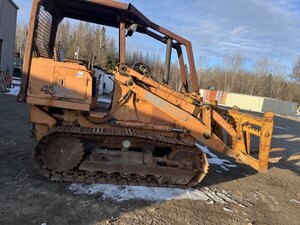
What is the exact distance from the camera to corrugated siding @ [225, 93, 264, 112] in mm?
54750

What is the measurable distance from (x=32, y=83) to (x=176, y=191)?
3112 mm

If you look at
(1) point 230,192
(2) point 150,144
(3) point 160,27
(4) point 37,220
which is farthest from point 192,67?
(4) point 37,220

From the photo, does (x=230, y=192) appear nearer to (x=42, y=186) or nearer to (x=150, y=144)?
(x=150, y=144)

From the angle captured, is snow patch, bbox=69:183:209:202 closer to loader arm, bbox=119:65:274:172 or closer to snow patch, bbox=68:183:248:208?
snow patch, bbox=68:183:248:208

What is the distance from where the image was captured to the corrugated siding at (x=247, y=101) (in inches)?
2156

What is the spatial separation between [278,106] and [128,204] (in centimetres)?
5587

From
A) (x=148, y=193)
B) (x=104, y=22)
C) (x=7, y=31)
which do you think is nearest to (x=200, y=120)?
(x=148, y=193)

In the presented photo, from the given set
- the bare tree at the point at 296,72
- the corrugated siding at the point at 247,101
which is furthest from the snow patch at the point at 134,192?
the bare tree at the point at 296,72

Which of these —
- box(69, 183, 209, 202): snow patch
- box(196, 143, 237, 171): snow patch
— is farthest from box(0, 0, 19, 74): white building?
box(69, 183, 209, 202): snow patch

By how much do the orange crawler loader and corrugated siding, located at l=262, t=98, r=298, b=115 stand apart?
50.8 m

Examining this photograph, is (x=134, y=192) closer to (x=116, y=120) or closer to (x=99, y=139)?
(x=99, y=139)

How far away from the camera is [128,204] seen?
17.4 ft

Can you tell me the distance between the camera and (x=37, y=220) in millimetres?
4480

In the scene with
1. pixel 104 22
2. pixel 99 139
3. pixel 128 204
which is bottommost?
pixel 128 204
